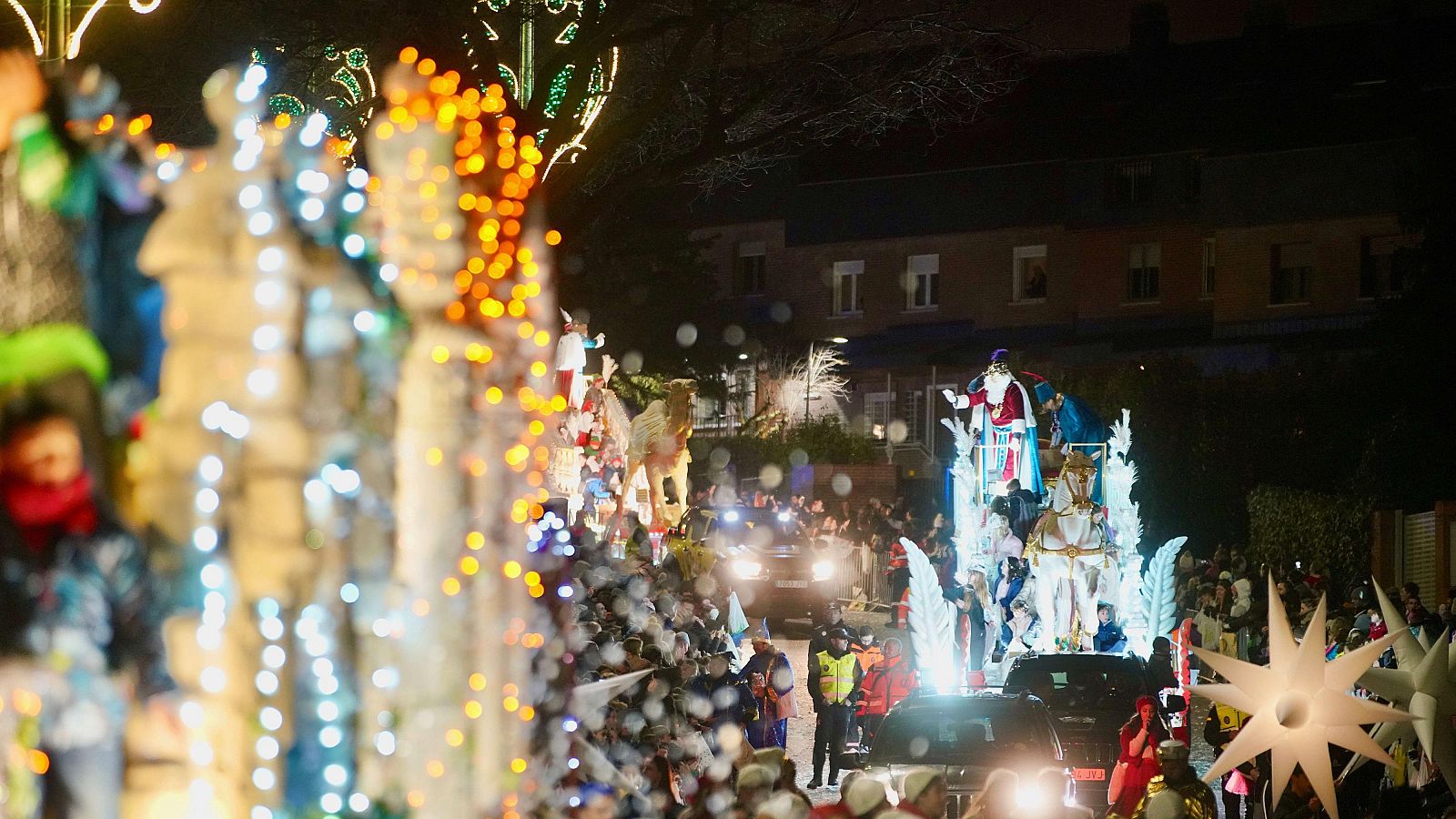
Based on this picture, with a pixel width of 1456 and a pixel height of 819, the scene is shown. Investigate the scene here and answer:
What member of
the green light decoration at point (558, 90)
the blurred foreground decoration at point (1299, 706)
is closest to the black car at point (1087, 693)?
the blurred foreground decoration at point (1299, 706)

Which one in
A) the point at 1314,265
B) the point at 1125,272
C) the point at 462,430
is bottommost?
the point at 462,430

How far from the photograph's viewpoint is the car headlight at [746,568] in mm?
30866

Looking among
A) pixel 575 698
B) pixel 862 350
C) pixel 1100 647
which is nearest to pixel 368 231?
pixel 575 698

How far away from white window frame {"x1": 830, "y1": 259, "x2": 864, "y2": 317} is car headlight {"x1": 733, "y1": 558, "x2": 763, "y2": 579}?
923 inches

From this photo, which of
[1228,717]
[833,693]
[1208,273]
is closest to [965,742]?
[1228,717]

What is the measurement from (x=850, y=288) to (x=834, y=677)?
37.4 metres

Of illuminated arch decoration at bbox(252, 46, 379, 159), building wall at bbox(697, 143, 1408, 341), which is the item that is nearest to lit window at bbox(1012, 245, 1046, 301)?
building wall at bbox(697, 143, 1408, 341)

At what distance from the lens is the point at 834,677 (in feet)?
57.4

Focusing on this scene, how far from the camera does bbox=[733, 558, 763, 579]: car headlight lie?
30.9 metres

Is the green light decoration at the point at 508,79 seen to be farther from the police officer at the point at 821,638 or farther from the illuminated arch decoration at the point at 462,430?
the police officer at the point at 821,638

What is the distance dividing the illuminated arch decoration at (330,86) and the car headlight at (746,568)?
18021 mm

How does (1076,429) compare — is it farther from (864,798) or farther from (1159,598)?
(864,798)

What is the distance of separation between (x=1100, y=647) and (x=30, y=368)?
17458 millimetres

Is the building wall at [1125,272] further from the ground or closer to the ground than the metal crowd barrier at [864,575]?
further from the ground
